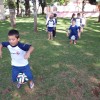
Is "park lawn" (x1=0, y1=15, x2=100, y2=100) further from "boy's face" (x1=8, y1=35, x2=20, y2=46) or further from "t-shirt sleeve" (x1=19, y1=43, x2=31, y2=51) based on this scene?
"boy's face" (x1=8, y1=35, x2=20, y2=46)

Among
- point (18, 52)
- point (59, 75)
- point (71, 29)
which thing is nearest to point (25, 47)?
point (18, 52)

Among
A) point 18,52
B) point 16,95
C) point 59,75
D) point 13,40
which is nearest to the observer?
point 13,40

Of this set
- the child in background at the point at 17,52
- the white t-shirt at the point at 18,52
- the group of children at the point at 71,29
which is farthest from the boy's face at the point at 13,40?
the group of children at the point at 71,29

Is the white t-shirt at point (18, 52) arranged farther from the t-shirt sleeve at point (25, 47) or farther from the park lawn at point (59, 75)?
the park lawn at point (59, 75)

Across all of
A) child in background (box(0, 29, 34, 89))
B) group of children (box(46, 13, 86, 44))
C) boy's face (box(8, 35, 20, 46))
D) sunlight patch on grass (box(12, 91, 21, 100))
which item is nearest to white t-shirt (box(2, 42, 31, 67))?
child in background (box(0, 29, 34, 89))

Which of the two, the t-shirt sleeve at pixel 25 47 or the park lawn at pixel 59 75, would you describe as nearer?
the t-shirt sleeve at pixel 25 47

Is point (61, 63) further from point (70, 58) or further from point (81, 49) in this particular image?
point (81, 49)

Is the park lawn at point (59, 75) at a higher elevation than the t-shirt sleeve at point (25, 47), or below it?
below

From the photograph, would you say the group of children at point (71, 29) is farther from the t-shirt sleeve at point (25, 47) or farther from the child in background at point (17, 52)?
the t-shirt sleeve at point (25, 47)

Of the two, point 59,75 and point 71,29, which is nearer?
point 59,75

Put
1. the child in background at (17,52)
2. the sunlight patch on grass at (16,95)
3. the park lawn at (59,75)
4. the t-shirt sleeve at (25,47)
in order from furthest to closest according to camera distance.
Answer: the park lawn at (59,75)
the sunlight patch on grass at (16,95)
the t-shirt sleeve at (25,47)
the child in background at (17,52)

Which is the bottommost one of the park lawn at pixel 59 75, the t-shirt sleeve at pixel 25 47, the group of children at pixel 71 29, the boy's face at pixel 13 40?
the park lawn at pixel 59 75

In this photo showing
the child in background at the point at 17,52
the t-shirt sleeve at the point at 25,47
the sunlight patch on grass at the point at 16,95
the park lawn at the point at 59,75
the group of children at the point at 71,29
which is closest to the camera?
the child in background at the point at 17,52

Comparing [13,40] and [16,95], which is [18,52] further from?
[16,95]
